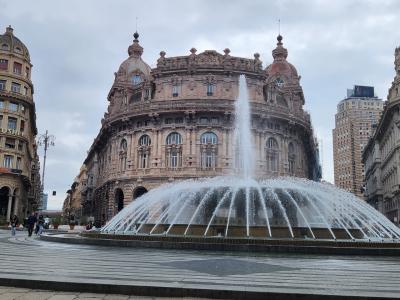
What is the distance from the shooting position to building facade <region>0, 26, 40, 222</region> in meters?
51.7

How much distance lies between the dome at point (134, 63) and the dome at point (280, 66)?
1917 centimetres

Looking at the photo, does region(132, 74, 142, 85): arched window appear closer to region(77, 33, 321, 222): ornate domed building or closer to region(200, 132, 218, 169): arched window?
region(77, 33, 321, 222): ornate domed building

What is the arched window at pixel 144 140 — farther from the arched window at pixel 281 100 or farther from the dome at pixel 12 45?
the dome at pixel 12 45

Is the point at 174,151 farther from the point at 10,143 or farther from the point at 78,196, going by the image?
the point at 78,196

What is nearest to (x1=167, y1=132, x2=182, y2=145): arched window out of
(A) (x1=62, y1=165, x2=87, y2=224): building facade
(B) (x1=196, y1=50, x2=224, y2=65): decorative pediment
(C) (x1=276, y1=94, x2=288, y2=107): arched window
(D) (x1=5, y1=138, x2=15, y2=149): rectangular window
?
(B) (x1=196, y1=50, x2=224, y2=65): decorative pediment

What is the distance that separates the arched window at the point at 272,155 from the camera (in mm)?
48781

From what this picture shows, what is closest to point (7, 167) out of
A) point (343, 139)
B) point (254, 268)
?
point (254, 268)

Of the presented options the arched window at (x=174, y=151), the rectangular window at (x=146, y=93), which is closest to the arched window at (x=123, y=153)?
the rectangular window at (x=146, y=93)

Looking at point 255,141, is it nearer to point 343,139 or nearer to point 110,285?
point 110,285

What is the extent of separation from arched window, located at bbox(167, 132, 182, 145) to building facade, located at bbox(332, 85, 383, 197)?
311ft

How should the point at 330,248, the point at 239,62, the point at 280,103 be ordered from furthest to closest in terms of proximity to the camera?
the point at 280,103
the point at 239,62
the point at 330,248

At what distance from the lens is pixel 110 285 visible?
254 inches

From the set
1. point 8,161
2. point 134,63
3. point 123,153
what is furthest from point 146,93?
point 8,161

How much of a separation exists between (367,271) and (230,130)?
38731 mm
